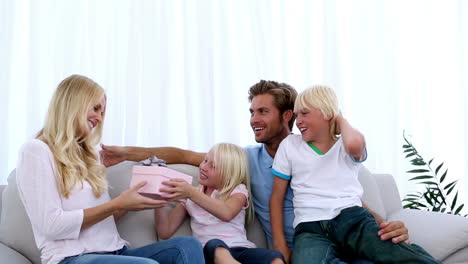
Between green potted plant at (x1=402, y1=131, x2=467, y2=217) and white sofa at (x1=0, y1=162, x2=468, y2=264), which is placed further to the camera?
green potted plant at (x1=402, y1=131, x2=467, y2=217)

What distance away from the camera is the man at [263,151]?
2.21m

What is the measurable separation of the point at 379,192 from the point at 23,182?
5.22ft

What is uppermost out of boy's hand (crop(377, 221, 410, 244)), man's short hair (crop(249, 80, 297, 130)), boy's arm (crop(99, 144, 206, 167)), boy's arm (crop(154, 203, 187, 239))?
man's short hair (crop(249, 80, 297, 130))

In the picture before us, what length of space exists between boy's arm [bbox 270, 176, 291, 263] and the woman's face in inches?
29.5

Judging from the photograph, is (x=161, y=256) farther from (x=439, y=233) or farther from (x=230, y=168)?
(x=439, y=233)

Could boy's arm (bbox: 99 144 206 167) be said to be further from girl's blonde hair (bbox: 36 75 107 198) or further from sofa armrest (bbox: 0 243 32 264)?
sofa armrest (bbox: 0 243 32 264)

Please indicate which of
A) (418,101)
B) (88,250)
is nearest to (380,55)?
(418,101)

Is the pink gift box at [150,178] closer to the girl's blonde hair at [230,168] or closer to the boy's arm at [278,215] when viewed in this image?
the girl's blonde hair at [230,168]

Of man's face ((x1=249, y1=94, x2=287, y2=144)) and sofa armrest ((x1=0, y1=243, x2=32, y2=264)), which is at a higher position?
man's face ((x1=249, y1=94, x2=287, y2=144))

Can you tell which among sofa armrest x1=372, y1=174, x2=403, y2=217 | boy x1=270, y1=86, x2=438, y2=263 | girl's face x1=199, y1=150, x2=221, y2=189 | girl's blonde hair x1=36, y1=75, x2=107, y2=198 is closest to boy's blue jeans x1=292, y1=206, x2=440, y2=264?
boy x1=270, y1=86, x2=438, y2=263

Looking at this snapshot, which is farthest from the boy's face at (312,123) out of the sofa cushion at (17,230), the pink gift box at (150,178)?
the sofa cushion at (17,230)

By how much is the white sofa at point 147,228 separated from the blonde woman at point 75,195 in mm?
204

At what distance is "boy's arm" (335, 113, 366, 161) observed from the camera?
1.97 meters

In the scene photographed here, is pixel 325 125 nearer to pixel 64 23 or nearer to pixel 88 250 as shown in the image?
pixel 88 250
